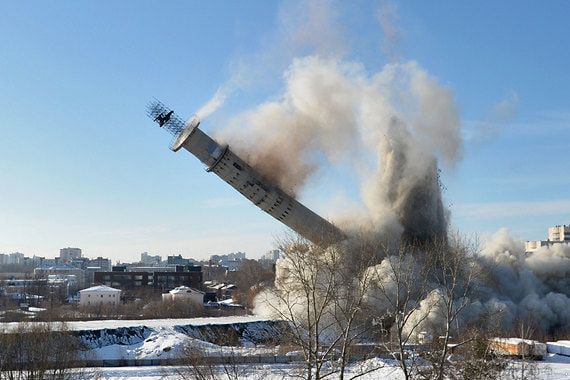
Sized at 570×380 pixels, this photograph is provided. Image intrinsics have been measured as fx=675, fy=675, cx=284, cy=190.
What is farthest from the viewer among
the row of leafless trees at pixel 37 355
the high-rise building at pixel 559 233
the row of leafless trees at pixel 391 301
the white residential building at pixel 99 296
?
the high-rise building at pixel 559 233

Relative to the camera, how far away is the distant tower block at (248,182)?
34156 millimetres

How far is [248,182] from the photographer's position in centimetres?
3609

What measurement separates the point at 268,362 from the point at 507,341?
34.7 ft

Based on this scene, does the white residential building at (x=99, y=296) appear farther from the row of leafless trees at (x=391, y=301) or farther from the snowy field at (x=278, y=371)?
the snowy field at (x=278, y=371)

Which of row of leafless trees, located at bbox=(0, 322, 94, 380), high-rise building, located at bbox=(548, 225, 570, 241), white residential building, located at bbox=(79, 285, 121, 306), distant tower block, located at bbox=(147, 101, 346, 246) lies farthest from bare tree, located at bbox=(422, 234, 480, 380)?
high-rise building, located at bbox=(548, 225, 570, 241)

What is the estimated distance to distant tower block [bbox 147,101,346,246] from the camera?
112ft

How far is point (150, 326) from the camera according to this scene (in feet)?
126

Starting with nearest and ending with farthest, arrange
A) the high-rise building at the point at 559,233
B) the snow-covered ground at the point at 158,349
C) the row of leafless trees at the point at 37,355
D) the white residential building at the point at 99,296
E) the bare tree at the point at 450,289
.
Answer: the bare tree at the point at 450,289 → the row of leafless trees at the point at 37,355 → the snow-covered ground at the point at 158,349 → the white residential building at the point at 99,296 → the high-rise building at the point at 559,233

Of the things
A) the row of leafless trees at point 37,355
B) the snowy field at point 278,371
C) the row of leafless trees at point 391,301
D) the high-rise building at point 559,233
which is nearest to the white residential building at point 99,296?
the row of leafless trees at point 391,301

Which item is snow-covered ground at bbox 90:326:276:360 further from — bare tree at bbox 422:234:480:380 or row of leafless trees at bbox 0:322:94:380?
bare tree at bbox 422:234:480:380

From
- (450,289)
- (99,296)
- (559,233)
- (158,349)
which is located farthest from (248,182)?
(559,233)

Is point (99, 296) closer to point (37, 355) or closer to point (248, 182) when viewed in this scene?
point (248, 182)

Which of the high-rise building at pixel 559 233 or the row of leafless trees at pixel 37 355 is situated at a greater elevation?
the high-rise building at pixel 559 233

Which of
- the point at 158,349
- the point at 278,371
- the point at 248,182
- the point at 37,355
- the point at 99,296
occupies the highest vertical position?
the point at 248,182
